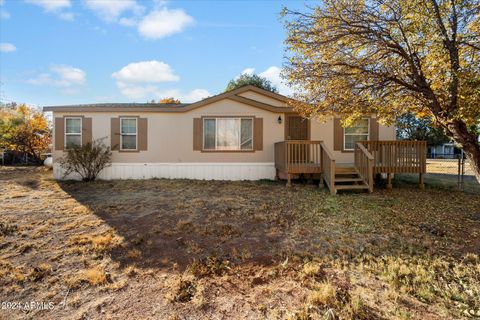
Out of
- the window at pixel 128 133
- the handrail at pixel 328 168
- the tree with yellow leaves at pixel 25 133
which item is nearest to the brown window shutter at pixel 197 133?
the window at pixel 128 133

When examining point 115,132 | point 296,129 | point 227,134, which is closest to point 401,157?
point 296,129

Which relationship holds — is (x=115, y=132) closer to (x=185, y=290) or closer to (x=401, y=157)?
(x=185, y=290)

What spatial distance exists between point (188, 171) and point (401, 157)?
298 inches

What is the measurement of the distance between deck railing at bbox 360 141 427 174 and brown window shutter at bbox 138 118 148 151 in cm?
837

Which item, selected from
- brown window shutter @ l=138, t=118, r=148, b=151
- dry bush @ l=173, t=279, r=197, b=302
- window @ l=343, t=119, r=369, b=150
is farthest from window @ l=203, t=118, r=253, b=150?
dry bush @ l=173, t=279, r=197, b=302

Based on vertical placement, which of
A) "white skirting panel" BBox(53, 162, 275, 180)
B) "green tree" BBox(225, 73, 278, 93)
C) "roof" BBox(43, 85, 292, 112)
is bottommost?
"white skirting panel" BBox(53, 162, 275, 180)

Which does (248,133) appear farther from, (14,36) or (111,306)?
(14,36)

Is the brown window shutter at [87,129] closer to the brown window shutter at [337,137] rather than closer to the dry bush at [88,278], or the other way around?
the dry bush at [88,278]

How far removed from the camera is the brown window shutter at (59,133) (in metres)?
9.58

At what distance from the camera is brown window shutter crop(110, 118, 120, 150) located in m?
9.62

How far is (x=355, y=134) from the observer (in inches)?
374

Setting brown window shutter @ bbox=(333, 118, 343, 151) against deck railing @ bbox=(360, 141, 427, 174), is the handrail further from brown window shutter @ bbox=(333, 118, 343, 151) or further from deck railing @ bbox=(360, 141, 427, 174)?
brown window shutter @ bbox=(333, 118, 343, 151)

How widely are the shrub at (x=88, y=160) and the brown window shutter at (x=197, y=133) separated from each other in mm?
3382

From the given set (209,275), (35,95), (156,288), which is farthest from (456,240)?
(35,95)
